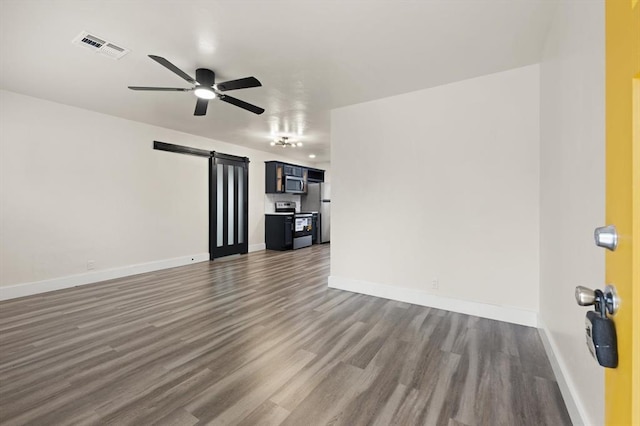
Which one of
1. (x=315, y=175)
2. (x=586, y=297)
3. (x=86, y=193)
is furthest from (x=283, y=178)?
(x=586, y=297)

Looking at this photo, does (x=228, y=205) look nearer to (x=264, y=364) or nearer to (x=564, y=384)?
(x=264, y=364)

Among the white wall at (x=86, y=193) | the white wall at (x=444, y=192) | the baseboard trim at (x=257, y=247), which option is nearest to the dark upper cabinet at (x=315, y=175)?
the baseboard trim at (x=257, y=247)

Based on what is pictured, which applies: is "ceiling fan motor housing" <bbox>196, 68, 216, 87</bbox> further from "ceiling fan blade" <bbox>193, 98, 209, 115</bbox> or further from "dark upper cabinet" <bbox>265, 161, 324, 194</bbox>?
"dark upper cabinet" <bbox>265, 161, 324, 194</bbox>

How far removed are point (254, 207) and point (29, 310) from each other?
447 centimetres

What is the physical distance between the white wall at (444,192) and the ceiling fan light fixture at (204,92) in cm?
175

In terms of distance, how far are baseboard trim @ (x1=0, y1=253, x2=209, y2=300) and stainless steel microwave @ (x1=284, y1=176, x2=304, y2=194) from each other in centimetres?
Answer: 303

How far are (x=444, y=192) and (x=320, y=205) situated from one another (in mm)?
5424

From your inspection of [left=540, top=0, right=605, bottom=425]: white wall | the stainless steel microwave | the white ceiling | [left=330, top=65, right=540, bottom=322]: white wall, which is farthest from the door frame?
[left=540, top=0, right=605, bottom=425]: white wall

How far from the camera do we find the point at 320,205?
8.34m

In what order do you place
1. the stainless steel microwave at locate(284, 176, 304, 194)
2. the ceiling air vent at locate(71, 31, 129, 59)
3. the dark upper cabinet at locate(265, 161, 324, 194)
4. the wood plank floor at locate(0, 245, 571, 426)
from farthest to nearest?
1. the stainless steel microwave at locate(284, 176, 304, 194)
2. the dark upper cabinet at locate(265, 161, 324, 194)
3. the ceiling air vent at locate(71, 31, 129, 59)
4. the wood plank floor at locate(0, 245, 571, 426)

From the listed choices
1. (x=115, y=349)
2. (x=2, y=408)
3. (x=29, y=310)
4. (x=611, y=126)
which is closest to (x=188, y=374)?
(x=115, y=349)

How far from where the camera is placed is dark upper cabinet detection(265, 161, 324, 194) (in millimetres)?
7219

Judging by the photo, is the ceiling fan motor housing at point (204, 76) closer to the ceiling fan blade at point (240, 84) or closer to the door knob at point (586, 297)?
the ceiling fan blade at point (240, 84)

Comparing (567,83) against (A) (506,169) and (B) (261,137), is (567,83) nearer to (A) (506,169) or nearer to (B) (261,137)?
(A) (506,169)
